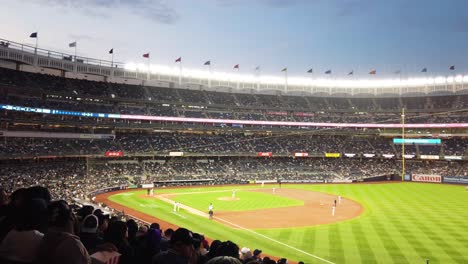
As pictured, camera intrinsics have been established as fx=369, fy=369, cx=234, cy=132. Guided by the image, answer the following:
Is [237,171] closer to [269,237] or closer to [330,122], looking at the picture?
[330,122]

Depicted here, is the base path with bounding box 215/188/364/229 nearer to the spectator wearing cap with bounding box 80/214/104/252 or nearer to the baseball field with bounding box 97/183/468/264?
the baseball field with bounding box 97/183/468/264

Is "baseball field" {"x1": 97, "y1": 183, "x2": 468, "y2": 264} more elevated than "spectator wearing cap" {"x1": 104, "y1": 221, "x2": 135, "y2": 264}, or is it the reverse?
"spectator wearing cap" {"x1": 104, "y1": 221, "x2": 135, "y2": 264}

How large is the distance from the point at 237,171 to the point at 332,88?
37.0m

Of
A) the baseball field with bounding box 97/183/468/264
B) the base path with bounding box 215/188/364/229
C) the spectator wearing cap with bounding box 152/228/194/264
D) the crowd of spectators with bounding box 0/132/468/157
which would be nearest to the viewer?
the spectator wearing cap with bounding box 152/228/194/264

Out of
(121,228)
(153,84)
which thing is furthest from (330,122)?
(121,228)

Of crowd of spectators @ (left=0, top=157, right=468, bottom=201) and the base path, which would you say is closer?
the base path

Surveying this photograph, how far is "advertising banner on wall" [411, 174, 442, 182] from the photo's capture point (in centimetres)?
6731

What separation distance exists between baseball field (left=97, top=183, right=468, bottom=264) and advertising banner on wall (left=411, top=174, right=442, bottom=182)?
7.82 meters

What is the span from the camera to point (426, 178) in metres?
68.2

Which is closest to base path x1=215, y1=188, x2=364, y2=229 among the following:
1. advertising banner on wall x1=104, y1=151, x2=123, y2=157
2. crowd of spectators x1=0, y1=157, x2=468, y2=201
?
crowd of spectators x1=0, y1=157, x2=468, y2=201

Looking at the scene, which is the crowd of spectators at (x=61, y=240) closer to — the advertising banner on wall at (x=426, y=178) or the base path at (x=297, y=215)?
the base path at (x=297, y=215)

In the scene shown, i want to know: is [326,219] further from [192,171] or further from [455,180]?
[455,180]

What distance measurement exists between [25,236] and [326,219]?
3525cm

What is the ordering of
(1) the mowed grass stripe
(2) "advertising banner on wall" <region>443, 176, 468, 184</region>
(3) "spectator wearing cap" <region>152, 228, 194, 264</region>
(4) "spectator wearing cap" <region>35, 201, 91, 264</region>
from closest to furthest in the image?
(4) "spectator wearing cap" <region>35, 201, 91, 264</region> → (3) "spectator wearing cap" <region>152, 228, 194, 264</region> → (1) the mowed grass stripe → (2) "advertising banner on wall" <region>443, 176, 468, 184</region>
